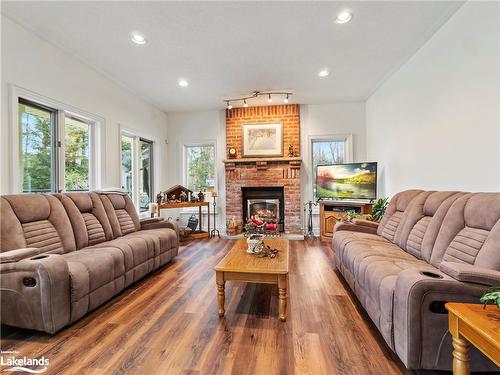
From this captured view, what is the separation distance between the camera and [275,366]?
145 centimetres

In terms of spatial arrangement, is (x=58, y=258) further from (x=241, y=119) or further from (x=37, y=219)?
(x=241, y=119)

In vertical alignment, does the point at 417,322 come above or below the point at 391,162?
below

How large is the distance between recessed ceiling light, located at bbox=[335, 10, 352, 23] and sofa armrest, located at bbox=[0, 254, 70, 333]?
11.2 feet

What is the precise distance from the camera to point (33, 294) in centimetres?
171

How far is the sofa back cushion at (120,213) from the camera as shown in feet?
10.2

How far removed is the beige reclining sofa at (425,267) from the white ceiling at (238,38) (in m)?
1.91

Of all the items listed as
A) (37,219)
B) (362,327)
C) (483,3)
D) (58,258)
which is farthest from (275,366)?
(483,3)

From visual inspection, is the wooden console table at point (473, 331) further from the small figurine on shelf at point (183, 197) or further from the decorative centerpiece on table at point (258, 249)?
the small figurine on shelf at point (183, 197)

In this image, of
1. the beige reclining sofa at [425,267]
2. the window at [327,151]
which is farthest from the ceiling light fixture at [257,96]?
the beige reclining sofa at [425,267]

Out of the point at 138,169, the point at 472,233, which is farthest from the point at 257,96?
the point at 472,233

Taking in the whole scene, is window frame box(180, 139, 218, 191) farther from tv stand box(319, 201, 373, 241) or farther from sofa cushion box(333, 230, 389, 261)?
sofa cushion box(333, 230, 389, 261)

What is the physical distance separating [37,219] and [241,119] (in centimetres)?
395

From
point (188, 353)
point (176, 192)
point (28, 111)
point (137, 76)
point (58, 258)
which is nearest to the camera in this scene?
point (188, 353)

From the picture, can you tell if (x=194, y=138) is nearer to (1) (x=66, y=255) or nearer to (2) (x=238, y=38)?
(2) (x=238, y=38)
